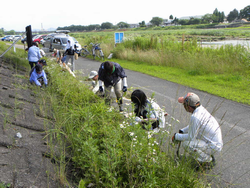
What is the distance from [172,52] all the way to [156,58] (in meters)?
1.14

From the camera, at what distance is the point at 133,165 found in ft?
8.48

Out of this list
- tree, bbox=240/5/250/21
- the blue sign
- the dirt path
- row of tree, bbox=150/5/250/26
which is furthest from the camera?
row of tree, bbox=150/5/250/26

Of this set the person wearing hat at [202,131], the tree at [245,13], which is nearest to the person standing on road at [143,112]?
the person wearing hat at [202,131]

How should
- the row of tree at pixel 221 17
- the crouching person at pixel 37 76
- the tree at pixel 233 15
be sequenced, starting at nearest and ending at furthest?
the crouching person at pixel 37 76 → the row of tree at pixel 221 17 → the tree at pixel 233 15

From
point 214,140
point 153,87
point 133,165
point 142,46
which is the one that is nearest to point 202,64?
point 153,87

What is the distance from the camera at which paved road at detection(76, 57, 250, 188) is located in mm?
3338

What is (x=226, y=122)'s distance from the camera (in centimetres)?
570

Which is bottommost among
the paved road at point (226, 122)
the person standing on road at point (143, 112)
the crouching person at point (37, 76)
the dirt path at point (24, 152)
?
the paved road at point (226, 122)

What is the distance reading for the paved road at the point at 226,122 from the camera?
3338mm

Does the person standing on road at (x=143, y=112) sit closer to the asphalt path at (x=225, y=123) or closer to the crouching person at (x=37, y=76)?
the asphalt path at (x=225, y=123)

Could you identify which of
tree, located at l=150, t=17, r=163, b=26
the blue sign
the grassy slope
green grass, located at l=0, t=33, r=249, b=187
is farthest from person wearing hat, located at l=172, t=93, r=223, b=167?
tree, located at l=150, t=17, r=163, b=26

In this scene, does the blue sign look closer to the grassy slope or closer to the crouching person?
the grassy slope

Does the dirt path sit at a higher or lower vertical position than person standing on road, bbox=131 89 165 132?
lower

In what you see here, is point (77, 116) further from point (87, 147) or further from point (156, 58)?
point (156, 58)
